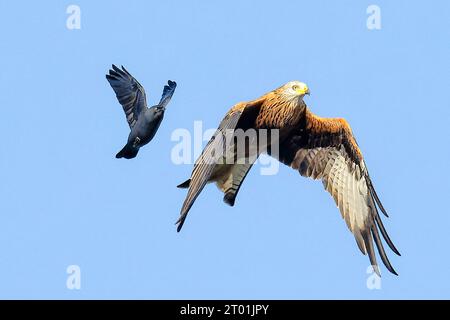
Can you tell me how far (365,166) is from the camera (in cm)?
1695

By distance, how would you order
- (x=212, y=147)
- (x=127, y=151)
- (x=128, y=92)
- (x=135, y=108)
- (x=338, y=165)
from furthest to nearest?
(x=128, y=92), (x=135, y=108), (x=338, y=165), (x=127, y=151), (x=212, y=147)

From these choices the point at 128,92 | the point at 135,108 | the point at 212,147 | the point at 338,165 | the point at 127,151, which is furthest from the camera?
the point at 128,92

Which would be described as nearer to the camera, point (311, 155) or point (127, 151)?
point (127, 151)

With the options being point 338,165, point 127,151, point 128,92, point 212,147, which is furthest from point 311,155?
point 128,92

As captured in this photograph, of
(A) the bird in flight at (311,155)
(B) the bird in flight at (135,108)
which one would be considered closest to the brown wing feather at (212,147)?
(A) the bird in flight at (311,155)

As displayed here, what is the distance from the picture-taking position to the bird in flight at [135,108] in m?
16.6

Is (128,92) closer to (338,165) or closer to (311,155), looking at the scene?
(311,155)

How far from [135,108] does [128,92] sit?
344mm

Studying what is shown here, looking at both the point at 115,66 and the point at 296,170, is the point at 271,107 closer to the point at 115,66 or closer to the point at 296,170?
the point at 296,170

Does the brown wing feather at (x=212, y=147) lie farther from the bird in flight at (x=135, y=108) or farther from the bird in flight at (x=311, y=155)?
the bird in flight at (x=135, y=108)

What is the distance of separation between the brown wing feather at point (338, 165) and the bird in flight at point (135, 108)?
1780 mm

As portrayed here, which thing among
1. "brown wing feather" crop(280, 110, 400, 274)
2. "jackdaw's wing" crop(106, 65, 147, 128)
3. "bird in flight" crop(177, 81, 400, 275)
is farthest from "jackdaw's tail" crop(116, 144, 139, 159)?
"brown wing feather" crop(280, 110, 400, 274)

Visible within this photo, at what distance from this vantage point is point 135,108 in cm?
1731

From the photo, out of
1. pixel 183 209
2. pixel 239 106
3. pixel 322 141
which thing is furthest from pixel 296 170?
pixel 183 209
